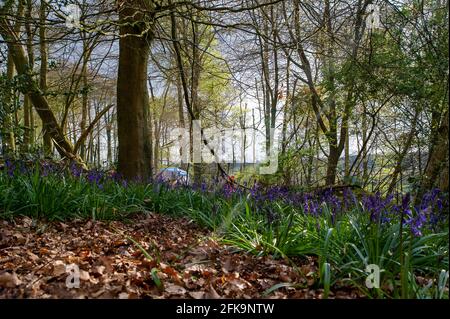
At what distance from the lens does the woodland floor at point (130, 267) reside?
5.54 ft

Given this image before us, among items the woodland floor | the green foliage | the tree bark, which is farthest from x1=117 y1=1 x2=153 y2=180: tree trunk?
the woodland floor

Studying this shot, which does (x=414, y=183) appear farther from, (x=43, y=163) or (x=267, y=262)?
(x=43, y=163)

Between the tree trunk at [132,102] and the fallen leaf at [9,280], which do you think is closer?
the fallen leaf at [9,280]

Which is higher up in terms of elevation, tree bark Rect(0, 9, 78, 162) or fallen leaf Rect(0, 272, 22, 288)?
tree bark Rect(0, 9, 78, 162)

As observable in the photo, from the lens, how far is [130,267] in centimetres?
207

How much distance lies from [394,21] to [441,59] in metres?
1.91

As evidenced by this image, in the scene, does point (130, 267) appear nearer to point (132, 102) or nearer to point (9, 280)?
point (9, 280)

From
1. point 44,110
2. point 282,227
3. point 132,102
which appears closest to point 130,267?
point 282,227

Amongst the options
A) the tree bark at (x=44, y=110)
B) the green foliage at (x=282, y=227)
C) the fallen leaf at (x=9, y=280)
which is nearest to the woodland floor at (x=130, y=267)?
the fallen leaf at (x=9, y=280)

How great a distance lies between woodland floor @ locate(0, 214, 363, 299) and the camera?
66.5 inches

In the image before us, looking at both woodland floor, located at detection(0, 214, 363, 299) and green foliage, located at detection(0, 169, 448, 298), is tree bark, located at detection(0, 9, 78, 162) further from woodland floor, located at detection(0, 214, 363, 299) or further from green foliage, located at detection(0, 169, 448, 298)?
woodland floor, located at detection(0, 214, 363, 299)

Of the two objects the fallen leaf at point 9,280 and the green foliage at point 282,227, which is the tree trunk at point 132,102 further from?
the fallen leaf at point 9,280

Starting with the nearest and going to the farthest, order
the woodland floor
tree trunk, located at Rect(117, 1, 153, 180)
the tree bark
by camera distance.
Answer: the woodland floor, tree trunk, located at Rect(117, 1, 153, 180), the tree bark
